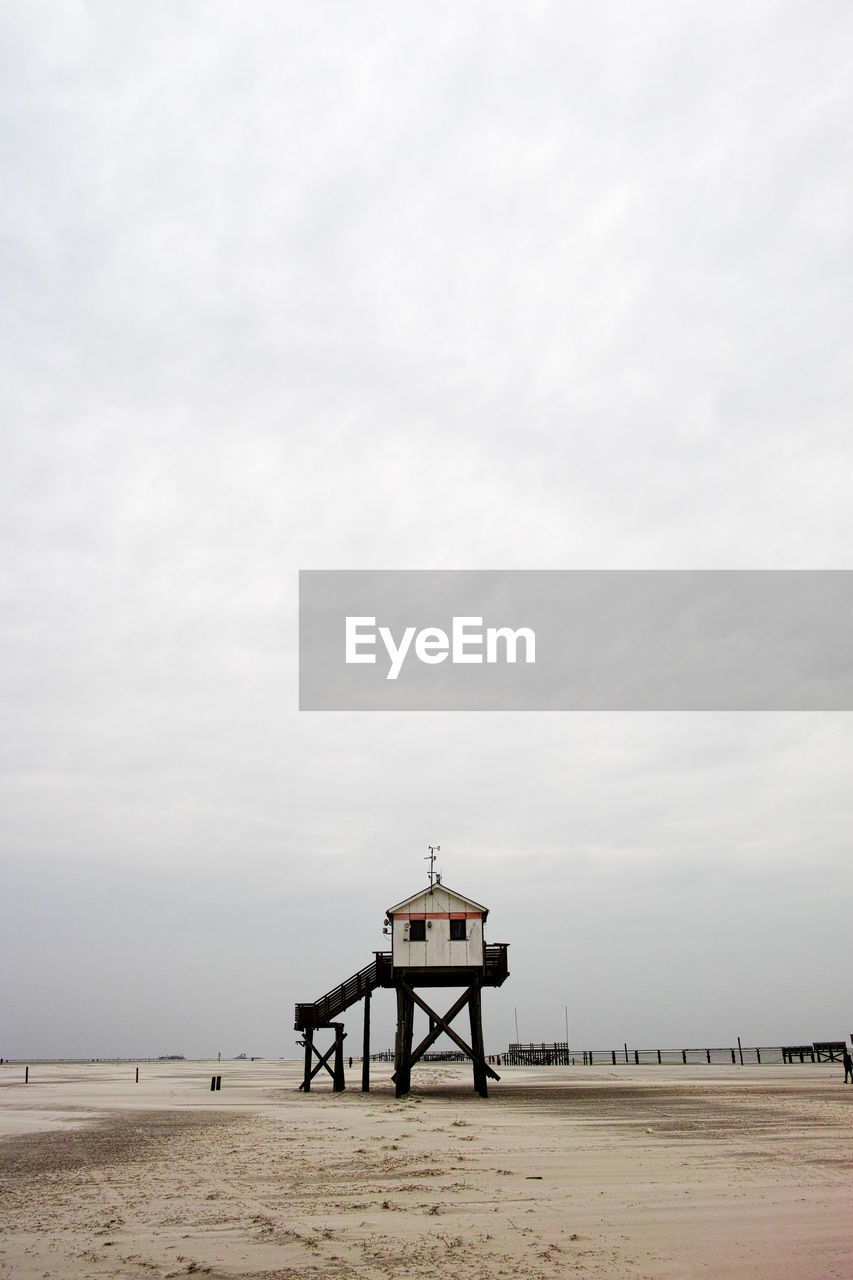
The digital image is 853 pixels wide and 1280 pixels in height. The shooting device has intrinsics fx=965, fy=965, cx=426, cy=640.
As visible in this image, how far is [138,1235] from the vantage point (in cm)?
1188

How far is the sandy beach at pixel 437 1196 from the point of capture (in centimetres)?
1063

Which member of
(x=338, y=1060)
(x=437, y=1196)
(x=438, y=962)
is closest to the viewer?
(x=437, y=1196)

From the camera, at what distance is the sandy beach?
10.6m

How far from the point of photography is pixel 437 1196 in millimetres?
14055

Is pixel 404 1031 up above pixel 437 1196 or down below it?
above

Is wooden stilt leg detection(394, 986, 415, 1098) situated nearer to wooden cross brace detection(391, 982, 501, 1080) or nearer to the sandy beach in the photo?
wooden cross brace detection(391, 982, 501, 1080)

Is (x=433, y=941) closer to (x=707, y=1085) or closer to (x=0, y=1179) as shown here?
(x=707, y=1085)

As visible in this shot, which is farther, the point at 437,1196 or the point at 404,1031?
the point at 404,1031

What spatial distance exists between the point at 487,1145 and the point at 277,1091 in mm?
28522

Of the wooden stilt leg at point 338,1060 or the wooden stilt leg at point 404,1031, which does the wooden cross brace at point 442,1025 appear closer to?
the wooden stilt leg at point 404,1031

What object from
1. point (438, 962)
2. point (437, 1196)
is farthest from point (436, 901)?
point (437, 1196)

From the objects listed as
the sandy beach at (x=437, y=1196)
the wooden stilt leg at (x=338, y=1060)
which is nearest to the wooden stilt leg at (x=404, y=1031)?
the wooden stilt leg at (x=338, y=1060)

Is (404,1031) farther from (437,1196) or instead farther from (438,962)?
(437,1196)

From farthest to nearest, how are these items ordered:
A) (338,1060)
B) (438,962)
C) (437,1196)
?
(338,1060), (438,962), (437,1196)
